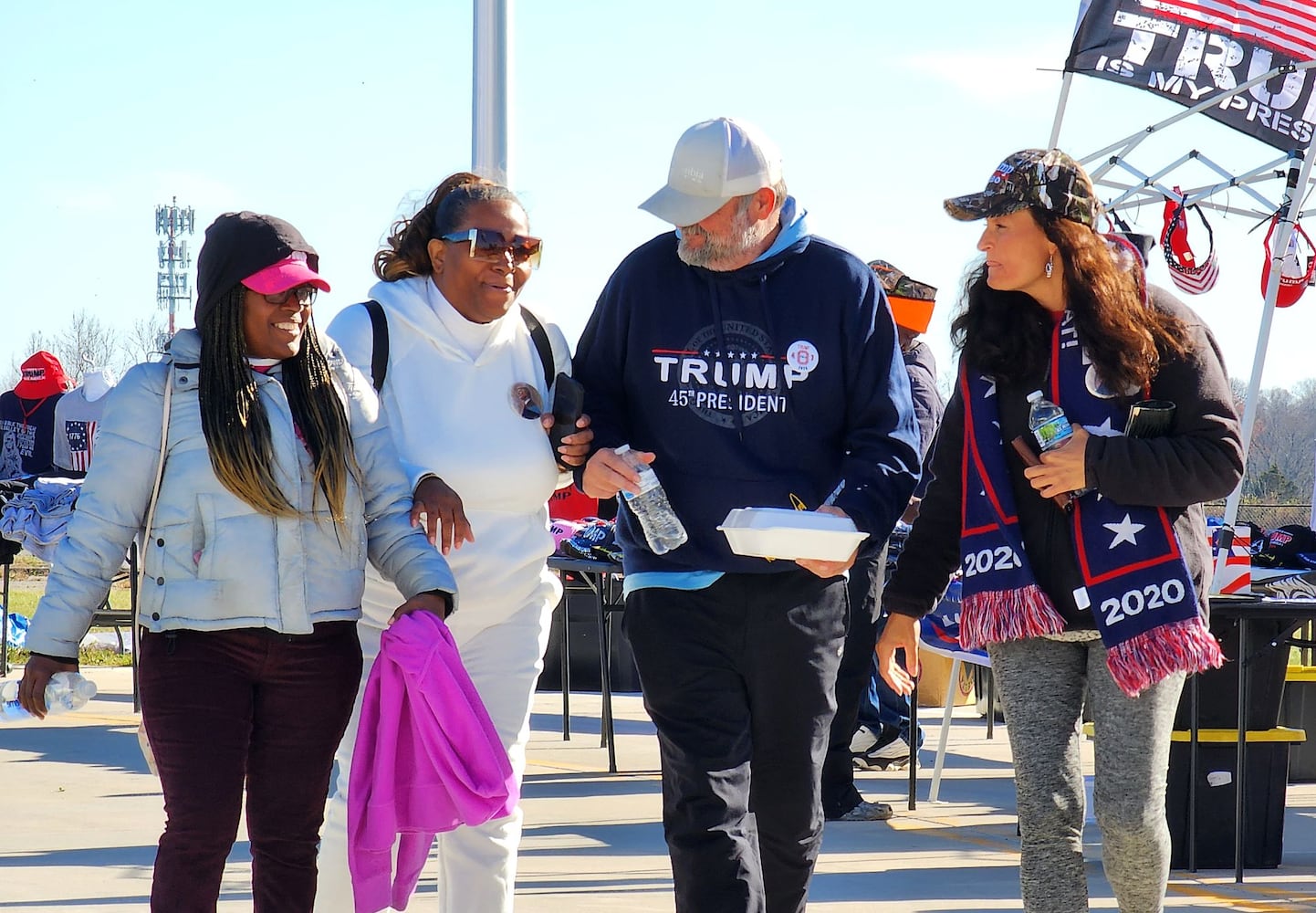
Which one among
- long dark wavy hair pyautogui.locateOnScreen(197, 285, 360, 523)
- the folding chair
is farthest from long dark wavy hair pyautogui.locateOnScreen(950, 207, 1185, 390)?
the folding chair

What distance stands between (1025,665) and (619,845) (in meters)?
2.93

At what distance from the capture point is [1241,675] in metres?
5.66

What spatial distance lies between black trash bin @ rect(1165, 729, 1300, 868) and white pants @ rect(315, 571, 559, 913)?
2935 mm

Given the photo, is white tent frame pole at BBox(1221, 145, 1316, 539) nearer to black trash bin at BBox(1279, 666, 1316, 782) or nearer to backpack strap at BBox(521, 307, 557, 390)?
black trash bin at BBox(1279, 666, 1316, 782)

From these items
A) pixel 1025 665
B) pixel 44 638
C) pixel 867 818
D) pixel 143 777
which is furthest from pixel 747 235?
pixel 143 777

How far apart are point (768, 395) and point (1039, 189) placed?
786mm

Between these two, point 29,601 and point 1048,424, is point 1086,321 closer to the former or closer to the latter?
point 1048,424

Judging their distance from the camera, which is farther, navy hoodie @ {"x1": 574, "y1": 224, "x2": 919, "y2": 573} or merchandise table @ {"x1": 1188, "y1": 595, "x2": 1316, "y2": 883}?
merchandise table @ {"x1": 1188, "y1": 595, "x2": 1316, "y2": 883}

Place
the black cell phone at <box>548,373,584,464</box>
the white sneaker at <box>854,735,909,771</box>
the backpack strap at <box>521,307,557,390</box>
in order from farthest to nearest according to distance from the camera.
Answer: the white sneaker at <box>854,735,909,771</box>
the backpack strap at <box>521,307,557,390</box>
the black cell phone at <box>548,373,584,464</box>

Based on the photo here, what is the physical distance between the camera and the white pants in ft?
13.0

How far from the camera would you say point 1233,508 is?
9.70 metres

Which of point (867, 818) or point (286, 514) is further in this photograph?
point (867, 818)

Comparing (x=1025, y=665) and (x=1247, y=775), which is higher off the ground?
(x=1025, y=665)

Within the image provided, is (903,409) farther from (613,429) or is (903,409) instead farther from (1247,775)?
(1247,775)
